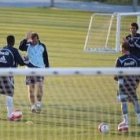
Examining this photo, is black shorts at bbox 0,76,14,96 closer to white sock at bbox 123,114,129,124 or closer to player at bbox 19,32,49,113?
player at bbox 19,32,49,113

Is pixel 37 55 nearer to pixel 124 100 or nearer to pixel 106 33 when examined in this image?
pixel 124 100

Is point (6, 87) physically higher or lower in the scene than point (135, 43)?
lower

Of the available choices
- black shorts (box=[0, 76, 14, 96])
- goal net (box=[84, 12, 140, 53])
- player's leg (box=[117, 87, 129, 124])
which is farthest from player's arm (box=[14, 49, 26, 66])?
goal net (box=[84, 12, 140, 53])

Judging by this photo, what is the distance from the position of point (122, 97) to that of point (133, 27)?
4.54m

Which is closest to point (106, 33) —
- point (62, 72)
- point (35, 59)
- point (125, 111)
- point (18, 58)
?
point (35, 59)

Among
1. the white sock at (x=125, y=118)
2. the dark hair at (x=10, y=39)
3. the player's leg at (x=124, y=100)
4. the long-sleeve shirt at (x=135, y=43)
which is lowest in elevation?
the white sock at (x=125, y=118)

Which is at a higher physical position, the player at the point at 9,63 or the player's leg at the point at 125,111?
the player at the point at 9,63

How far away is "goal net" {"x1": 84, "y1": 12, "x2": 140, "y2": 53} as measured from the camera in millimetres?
27111

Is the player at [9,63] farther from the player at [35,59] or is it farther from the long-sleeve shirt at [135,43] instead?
the long-sleeve shirt at [135,43]

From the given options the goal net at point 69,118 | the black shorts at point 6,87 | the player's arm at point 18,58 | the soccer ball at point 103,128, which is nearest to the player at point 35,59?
the goal net at point 69,118

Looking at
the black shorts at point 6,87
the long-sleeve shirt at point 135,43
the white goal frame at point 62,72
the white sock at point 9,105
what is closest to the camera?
the white goal frame at point 62,72

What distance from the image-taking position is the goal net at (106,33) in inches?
1067

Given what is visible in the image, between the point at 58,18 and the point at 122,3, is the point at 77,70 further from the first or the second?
the point at 122,3

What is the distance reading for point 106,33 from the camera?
2930 centimetres
